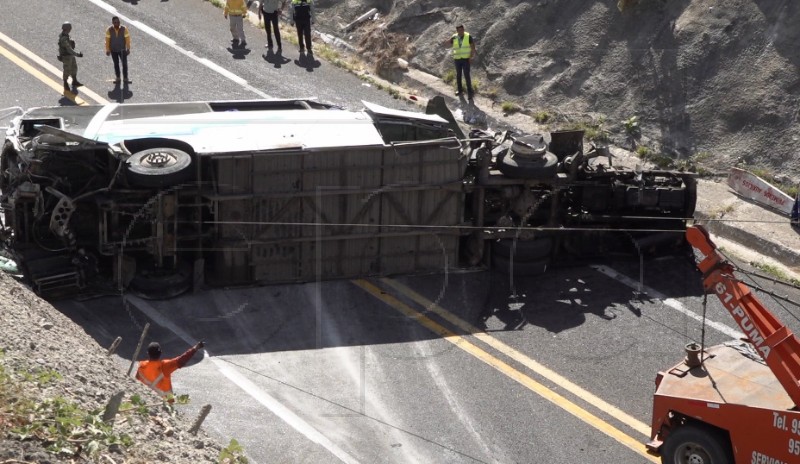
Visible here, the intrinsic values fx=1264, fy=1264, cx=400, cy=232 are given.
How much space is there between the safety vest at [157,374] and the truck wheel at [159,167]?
3558 millimetres

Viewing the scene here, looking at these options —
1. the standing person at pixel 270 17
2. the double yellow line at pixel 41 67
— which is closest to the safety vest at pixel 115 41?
the double yellow line at pixel 41 67

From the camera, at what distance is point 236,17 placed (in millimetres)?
25094

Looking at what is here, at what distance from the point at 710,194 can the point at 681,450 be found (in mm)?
8387

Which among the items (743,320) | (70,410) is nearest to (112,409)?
(70,410)

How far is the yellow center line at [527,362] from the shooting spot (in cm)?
1466

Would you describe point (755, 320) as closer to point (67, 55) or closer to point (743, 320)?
point (743, 320)

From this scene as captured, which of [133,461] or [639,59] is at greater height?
[639,59]

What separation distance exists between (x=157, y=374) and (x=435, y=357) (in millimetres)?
3965

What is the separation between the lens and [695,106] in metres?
21.9

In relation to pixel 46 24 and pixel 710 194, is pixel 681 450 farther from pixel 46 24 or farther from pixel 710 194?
pixel 46 24

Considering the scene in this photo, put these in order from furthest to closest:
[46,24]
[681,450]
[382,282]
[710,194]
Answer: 1. [46,24]
2. [710,194]
3. [382,282]
4. [681,450]

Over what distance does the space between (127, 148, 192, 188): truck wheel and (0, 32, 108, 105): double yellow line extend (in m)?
6.49

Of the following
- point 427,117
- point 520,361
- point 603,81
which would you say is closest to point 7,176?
point 427,117

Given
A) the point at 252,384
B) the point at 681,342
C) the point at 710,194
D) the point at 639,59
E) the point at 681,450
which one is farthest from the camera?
the point at 639,59
